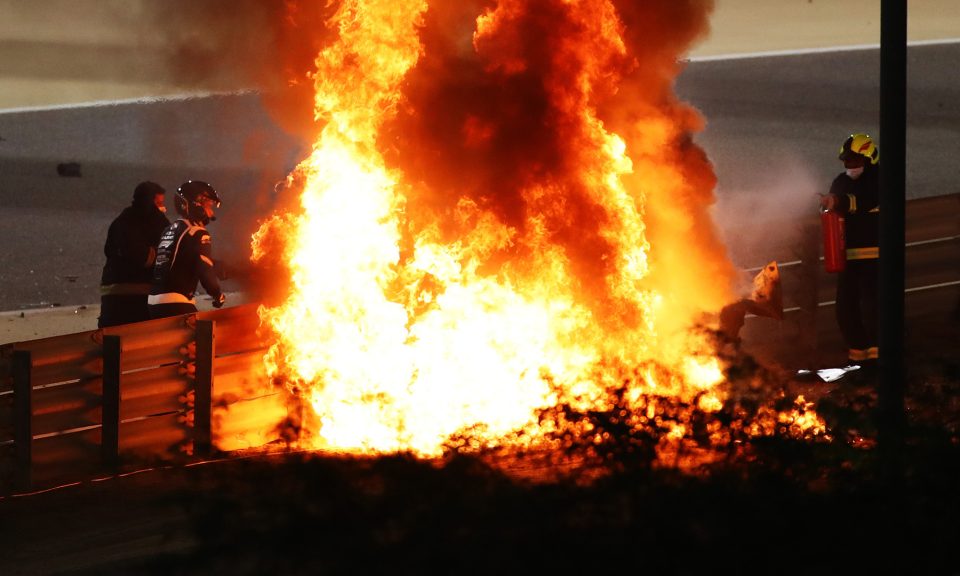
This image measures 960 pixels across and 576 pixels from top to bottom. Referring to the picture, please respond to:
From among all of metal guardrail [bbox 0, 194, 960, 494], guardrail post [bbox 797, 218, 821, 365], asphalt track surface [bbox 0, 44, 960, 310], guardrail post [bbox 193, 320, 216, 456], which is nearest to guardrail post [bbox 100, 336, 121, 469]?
metal guardrail [bbox 0, 194, 960, 494]

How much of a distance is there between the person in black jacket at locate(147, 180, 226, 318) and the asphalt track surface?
378 centimetres

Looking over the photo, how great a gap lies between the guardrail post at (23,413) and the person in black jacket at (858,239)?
7086 mm

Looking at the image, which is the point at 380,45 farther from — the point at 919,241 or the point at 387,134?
the point at 919,241

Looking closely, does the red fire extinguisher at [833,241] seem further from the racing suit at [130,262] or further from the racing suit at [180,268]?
the racing suit at [130,262]

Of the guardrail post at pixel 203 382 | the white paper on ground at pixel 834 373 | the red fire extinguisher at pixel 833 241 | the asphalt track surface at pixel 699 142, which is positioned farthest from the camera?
the asphalt track surface at pixel 699 142

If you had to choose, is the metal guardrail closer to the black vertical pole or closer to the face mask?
the black vertical pole

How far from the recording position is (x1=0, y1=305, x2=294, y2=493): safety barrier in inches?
335

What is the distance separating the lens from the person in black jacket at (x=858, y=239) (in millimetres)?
11906

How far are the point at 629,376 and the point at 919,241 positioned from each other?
7.52 metres

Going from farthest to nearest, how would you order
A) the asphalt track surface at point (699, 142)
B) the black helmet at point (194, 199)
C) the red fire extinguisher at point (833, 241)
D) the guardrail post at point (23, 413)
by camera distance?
the asphalt track surface at point (699, 142)
the red fire extinguisher at point (833, 241)
the black helmet at point (194, 199)
the guardrail post at point (23, 413)

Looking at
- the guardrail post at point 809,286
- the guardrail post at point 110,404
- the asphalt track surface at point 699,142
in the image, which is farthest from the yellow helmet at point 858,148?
the guardrail post at point 110,404

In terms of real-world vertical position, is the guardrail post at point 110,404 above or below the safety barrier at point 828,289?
below

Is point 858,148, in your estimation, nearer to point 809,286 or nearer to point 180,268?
point 809,286

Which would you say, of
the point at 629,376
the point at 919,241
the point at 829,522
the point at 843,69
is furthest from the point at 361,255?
the point at 843,69
